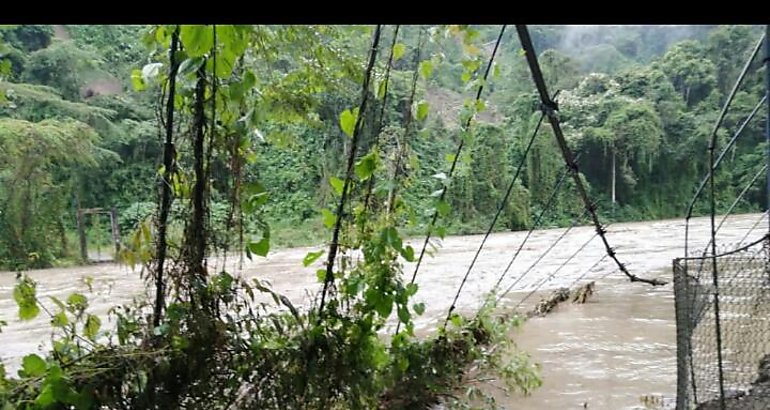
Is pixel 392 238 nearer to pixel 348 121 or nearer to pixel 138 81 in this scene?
pixel 348 121

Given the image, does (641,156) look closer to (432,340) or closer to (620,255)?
(620,255)

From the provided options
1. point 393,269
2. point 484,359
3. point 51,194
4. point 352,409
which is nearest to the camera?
point 352,409

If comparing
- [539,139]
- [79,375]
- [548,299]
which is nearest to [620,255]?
[548,299]

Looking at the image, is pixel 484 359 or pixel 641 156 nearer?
pixel 484 359

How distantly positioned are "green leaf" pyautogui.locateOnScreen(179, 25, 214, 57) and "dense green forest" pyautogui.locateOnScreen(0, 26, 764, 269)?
0.73 ft

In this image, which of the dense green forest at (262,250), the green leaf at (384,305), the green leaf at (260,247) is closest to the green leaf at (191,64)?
the dense green forest at (262,250)

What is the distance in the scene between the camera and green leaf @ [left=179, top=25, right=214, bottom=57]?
56.4 inches

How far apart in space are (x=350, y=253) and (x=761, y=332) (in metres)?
2.96

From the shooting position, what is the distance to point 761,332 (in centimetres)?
385

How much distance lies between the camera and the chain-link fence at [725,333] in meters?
2.63

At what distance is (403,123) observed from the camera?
105 inches

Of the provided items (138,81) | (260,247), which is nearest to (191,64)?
(138,81)

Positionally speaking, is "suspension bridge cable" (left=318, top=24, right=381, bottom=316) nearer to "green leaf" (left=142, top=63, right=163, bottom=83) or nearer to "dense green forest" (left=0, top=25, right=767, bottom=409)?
"dense green forest" (left=0, top=25, right=767, bottom=409)

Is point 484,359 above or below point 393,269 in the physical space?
below
